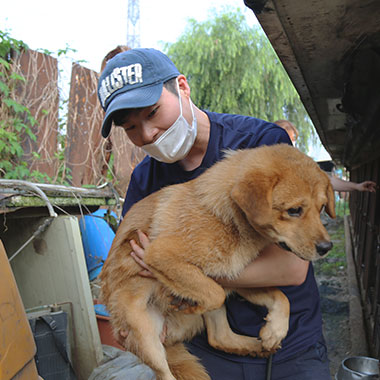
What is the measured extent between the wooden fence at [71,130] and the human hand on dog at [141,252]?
423 centimetres

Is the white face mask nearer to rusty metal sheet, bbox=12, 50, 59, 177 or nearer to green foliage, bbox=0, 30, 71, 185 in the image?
green foliage, bbox=0, 30, 71, 185

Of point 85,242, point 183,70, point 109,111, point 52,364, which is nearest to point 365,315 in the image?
point 85,242

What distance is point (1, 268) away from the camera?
1851 millimetres

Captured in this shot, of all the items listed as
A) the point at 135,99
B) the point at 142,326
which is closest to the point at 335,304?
the point at 142,326

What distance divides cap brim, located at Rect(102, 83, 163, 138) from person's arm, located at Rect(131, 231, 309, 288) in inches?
39.1

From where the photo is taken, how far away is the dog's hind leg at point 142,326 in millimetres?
2277

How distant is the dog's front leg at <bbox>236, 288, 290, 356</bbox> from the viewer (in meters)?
2.07

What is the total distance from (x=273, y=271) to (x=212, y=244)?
0.34 meters

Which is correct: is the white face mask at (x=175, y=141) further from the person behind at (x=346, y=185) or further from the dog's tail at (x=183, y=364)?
the person behind at (x=346, y=185)

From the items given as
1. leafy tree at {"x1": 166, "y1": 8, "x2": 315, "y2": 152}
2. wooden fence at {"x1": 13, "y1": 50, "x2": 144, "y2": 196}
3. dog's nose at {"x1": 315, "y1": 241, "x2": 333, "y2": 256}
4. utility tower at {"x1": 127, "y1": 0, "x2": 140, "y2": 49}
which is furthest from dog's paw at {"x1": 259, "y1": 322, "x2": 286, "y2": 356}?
utility tower at {"x1": 127, "y1": 0, "x2": 140, "y2": 49}

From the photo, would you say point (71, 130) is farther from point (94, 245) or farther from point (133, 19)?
point (133, 19)

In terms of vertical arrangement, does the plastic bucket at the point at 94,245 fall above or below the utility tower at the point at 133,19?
below

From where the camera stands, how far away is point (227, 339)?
2191mm

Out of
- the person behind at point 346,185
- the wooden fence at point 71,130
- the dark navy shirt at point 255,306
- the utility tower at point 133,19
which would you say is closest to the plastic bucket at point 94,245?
the wooden fence at point 71,130
